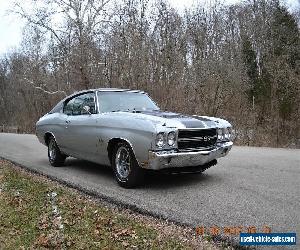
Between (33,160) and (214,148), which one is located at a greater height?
(214,148)

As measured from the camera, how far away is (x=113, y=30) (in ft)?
87.2

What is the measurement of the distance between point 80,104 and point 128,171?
2.28 metres

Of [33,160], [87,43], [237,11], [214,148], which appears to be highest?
[237,11]

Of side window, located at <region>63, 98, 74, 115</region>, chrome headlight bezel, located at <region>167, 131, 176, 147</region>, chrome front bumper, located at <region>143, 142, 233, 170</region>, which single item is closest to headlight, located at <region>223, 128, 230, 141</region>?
chrome front bumper, located at <region>143, 142, 233, 170</region>

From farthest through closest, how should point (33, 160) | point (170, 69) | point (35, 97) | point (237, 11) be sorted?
point (237, 11)
point (35, 97)
point (170, 69)
point (33, 160)

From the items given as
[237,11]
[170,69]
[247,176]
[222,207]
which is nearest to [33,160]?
[247,176]

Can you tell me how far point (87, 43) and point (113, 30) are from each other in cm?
284

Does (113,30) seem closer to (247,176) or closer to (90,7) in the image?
(90,7)

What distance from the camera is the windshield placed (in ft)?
24.5

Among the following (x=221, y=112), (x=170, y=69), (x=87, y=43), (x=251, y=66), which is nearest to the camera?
(x=221, y=112)

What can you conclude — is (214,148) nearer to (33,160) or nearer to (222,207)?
(222,207)

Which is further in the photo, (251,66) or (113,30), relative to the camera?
(251,66)

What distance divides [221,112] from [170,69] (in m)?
6.46

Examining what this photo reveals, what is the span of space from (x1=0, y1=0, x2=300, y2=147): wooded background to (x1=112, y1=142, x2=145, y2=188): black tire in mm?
9460
